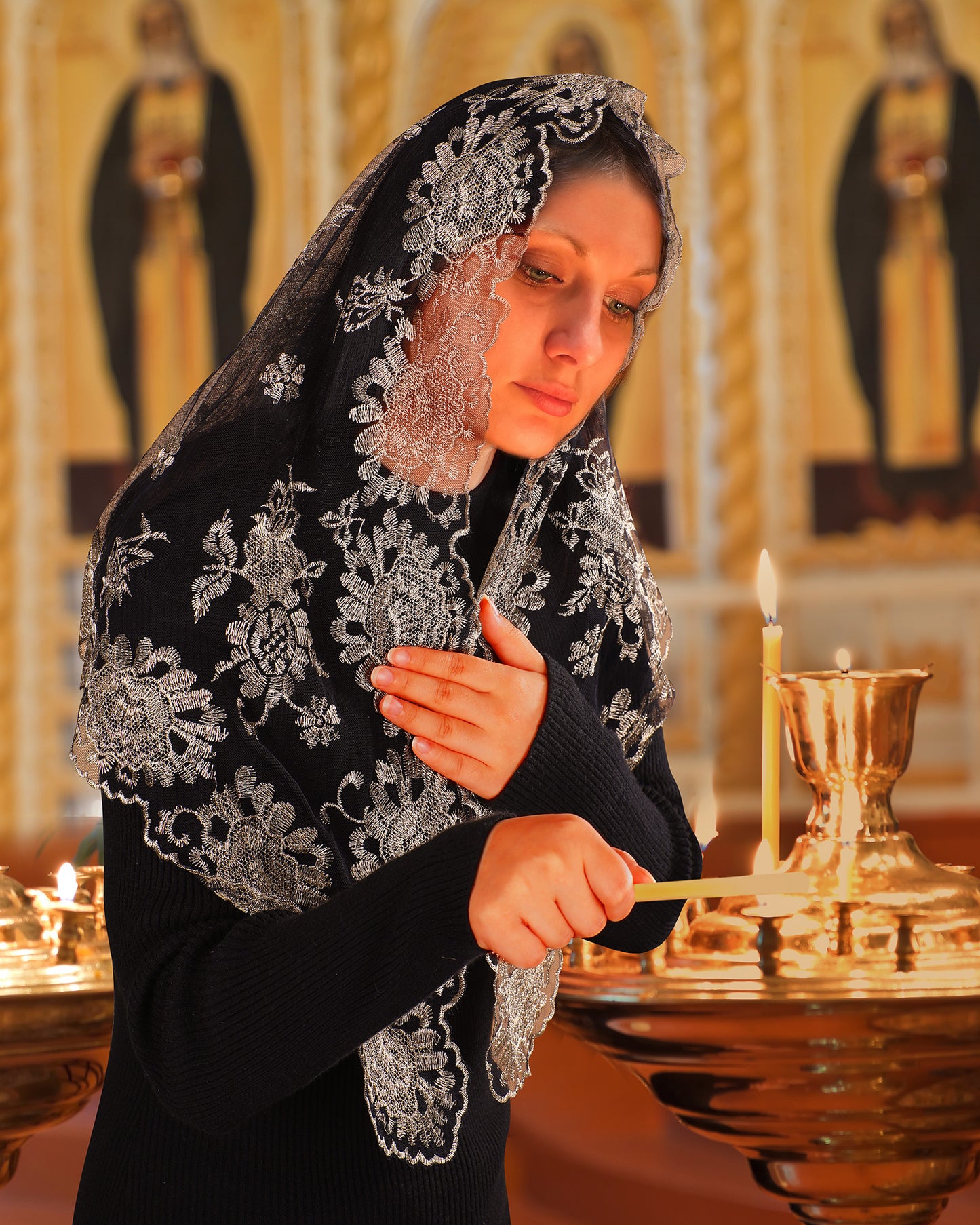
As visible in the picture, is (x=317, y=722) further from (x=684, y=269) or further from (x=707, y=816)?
(x=684, y=269)

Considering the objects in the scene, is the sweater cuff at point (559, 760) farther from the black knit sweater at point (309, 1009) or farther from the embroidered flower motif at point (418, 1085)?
the embroidered flower motif at point (418, 1085)

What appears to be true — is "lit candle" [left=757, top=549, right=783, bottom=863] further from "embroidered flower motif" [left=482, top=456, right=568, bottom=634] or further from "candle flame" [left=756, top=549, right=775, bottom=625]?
"embroidered flower motif" [left=482, top=456, right=568, bottom=634]

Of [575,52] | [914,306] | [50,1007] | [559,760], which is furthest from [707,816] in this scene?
[575,52]

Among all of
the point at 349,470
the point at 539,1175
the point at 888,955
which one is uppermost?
the point at 349,470

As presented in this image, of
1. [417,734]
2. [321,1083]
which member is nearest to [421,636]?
[417,734]

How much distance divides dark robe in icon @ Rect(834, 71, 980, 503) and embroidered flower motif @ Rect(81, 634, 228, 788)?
364 cm

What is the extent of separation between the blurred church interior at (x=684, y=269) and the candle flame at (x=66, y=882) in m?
3.08

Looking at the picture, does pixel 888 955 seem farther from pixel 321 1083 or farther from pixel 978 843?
pixel 978 843

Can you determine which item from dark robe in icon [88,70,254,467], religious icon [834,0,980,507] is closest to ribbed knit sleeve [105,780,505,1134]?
dark robe in icon [88,70,254,467]

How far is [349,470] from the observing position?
3.38 feet

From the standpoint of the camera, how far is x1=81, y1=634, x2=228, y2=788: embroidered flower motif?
36.7 inches

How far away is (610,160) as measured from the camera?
1.11m

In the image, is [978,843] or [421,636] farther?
[978,843]

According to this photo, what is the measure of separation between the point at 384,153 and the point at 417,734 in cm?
48
